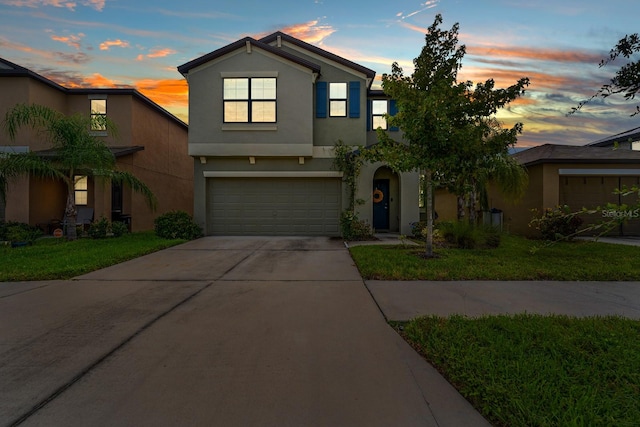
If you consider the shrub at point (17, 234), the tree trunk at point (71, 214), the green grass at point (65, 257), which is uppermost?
the tree trunk at point (71, 214)

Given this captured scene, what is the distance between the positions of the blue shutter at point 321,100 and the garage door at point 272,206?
103 inches

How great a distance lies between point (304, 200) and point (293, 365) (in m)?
10.7

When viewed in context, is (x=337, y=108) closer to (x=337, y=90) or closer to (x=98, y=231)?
(x=337, y=90)

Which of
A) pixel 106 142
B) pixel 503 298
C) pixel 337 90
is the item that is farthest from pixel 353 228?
pixel 106 142

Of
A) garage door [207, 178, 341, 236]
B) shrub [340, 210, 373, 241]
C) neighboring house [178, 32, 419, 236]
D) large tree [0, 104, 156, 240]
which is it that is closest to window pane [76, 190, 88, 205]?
large tree [0, 104, 156, 240]

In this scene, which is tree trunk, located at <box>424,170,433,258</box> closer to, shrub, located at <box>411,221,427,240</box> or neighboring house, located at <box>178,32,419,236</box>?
shrub, located at <box>411,221,427,240</box>

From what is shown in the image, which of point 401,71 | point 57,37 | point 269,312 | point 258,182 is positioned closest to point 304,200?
point 258,182

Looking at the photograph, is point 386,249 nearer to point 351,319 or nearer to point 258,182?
point 351,319

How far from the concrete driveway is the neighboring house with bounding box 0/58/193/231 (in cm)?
1018

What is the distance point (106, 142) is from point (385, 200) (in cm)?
1284

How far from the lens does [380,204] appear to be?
1462 cm

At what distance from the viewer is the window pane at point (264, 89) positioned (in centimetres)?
1276

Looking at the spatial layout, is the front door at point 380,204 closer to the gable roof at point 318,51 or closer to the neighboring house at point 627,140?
the gable roof at point 318,51

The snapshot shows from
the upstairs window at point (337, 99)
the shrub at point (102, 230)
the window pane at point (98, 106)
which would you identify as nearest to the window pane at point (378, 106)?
the upstairs window at point (337, 99)
